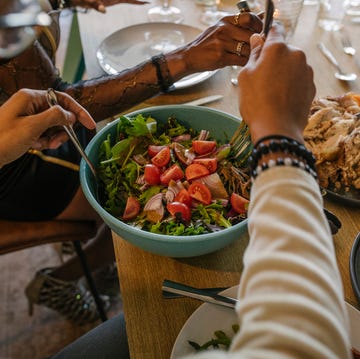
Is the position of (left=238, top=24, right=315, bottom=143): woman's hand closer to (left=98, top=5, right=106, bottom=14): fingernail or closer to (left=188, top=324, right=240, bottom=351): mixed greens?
(left=188, top=324, right=240, bottom=351): mixed greens

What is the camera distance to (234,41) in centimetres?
101

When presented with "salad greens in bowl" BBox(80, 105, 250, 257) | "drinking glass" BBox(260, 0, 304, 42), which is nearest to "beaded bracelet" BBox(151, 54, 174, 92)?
"salad greens in bowl" BBox(80, 105, 250, 257)

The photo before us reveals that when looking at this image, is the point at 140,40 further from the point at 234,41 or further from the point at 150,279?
the point at 150,279

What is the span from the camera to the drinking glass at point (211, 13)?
57.0 inches

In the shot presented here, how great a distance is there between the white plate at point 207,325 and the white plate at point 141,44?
2.20ft

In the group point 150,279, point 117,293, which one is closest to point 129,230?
point 150,279

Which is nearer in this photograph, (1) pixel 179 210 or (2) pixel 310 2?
(1) pixel 179 210

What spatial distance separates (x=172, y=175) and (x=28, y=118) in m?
0.29

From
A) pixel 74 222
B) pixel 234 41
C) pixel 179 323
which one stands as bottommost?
pixel 74 222

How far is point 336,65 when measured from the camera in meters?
1.22

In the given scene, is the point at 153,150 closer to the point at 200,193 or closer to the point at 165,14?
the point at 200,193

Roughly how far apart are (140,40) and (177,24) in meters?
0.14

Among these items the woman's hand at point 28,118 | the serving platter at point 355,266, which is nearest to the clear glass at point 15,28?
the woman's hand at point 28,118

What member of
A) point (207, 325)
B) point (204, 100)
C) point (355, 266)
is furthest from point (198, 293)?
point (204, 100)
